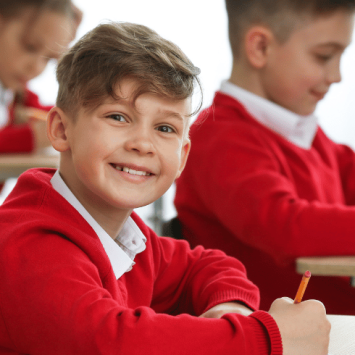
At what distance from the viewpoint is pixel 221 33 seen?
3.23m

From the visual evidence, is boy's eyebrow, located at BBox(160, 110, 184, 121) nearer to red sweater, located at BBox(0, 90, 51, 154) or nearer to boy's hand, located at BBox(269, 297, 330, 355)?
boy's hand, located at BBox(269, 297, 330, 355)

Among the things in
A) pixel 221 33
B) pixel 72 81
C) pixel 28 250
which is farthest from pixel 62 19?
pixel 28 250

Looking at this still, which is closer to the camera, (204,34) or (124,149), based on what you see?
(124,149)

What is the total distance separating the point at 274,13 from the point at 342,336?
3.20 feet

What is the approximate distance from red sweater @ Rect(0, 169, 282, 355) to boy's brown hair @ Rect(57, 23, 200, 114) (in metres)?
0.15

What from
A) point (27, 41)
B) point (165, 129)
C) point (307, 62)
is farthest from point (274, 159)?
point (27, 41)

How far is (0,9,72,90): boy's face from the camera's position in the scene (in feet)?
8.29

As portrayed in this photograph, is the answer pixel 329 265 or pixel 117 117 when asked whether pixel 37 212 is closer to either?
pixel 117 117

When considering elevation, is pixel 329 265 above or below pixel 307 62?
below

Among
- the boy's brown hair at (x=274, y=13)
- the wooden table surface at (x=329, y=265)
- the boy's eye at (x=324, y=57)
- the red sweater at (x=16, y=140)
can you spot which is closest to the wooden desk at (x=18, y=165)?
the red sweater at (x=16, y=140)

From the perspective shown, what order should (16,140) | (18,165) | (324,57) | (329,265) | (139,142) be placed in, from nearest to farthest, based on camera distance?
(139,142) < (329,265) < (324,57) < (18,165) < (16,140)

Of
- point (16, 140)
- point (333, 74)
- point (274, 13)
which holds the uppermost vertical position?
point (274, 13)

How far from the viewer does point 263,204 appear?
1.12 m

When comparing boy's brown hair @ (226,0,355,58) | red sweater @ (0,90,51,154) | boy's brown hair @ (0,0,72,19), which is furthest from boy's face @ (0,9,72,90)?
boy's brown hair @ (226,0,355,58)
